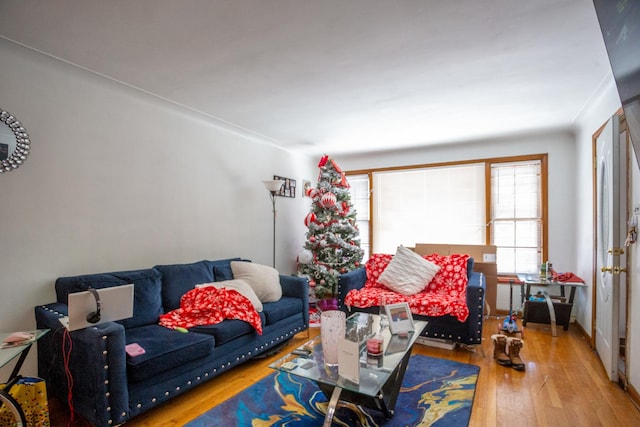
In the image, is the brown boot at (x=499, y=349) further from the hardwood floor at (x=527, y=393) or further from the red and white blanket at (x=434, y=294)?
the red and white blanket at (x=434, y=294)

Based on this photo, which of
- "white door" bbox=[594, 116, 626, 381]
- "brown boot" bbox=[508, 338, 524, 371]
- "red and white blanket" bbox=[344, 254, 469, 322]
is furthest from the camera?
"red and white blanket" bbox=[344, 254, 469, 322]

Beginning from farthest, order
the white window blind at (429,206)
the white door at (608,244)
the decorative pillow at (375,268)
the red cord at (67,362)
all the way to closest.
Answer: the white window blind at (429,206) → the decorative pillow at (375,268) → the white door at (608,244) → the red cord at (67,362)

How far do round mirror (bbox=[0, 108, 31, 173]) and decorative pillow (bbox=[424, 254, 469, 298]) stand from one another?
12.7ft

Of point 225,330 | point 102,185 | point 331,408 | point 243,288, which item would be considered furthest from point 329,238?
point 331,408

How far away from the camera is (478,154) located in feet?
16.3

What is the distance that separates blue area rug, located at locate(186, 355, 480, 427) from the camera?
7.06ft

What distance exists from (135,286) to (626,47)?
3224mm

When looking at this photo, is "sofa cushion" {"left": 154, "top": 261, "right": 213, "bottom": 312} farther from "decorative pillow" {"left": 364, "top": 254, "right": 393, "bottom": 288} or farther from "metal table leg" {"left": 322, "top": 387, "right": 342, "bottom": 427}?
"decorative pillow" {"left": 364, "top": 254, "right": 393, "bottom": 288}

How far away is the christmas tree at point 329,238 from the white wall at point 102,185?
1040 millimetres

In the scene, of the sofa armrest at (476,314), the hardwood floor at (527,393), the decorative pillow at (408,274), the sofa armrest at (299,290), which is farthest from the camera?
the decorative pillow at (408,274)

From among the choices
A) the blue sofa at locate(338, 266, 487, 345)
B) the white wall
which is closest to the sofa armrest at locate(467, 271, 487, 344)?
the blue sofa at locate(338, 266, 487, 345)

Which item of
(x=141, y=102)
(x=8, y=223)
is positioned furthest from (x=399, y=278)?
(x=8, y=223)

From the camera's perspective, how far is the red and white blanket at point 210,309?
2.76 metres

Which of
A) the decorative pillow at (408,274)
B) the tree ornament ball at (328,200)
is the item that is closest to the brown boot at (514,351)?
the decorative pillow at (408,274)
